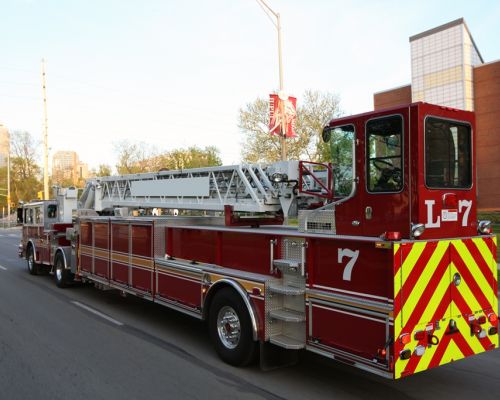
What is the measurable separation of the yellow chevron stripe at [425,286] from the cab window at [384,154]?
72cm

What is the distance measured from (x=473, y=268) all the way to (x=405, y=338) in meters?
1.31

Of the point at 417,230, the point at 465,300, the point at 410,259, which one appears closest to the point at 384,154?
the point at 417,230

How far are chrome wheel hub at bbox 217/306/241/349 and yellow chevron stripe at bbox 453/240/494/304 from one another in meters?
2.60

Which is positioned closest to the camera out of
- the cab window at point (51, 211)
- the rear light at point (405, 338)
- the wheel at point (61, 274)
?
the rear light at point (405, 338)

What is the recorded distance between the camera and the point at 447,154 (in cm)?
492

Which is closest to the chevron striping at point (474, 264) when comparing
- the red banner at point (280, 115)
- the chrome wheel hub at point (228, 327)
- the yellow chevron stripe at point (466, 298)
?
the yellow chevron stripe at point (466, 298)

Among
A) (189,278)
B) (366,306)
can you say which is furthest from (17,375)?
(366,306)

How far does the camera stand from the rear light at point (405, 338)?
13.6 ft

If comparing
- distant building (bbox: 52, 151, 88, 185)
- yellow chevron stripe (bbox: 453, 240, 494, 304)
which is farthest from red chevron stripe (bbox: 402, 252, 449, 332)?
distant building (bbox: 52, 151, 88, 185)

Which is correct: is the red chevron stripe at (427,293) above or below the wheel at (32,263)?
above

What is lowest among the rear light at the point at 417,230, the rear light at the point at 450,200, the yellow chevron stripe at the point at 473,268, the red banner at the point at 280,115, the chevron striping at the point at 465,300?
the chevron striping at the point at 465,300

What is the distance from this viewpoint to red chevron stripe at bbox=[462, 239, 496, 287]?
488 centimetres

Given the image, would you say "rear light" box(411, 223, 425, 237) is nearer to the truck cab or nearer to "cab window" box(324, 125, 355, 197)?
the truck cab

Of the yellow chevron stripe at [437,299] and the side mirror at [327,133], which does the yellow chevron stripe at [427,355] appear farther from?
the side mirror at [327,133]
